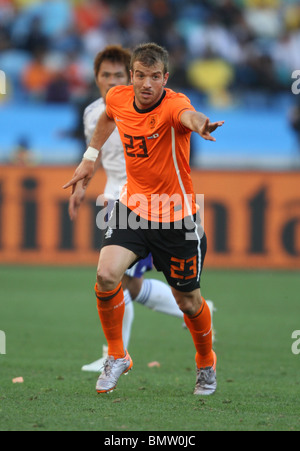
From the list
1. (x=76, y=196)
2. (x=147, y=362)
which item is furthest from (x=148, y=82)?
(x=147, y=362)

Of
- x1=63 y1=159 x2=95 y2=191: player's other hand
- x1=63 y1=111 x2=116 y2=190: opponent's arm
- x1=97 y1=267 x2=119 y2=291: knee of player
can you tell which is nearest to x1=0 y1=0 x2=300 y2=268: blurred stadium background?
x1=63 y1=111 x2=116 y2=190: opponent's arm

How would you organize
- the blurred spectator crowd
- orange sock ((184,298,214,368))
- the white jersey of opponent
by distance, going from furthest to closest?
the blurred spectator crowd → the white jersey of opponent → orange sock ((184,298,214,368))

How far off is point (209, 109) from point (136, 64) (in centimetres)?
1260

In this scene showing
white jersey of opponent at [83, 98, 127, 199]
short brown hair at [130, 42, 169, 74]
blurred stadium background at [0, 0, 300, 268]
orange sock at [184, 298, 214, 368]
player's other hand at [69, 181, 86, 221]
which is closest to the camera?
short brown hair at [130, 42, 169, 74]

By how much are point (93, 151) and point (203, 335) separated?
58.1 inches

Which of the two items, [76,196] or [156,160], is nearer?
[156,160]

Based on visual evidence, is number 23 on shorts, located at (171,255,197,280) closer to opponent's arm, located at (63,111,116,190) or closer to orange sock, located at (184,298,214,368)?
orange sock, located at (184,298,214,368)

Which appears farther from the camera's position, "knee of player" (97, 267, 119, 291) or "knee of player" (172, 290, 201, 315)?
"knee of player" (172, 290, 201, 315)

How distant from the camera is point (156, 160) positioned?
17.5 feet

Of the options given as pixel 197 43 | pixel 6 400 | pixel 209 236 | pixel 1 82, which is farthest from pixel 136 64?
pixel 197 43

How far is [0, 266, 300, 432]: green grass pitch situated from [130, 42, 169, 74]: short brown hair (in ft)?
6.87

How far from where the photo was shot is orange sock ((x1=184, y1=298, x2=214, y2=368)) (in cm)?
557

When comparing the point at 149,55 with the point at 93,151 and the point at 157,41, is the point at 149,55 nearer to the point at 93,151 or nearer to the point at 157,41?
the point at 93,151
